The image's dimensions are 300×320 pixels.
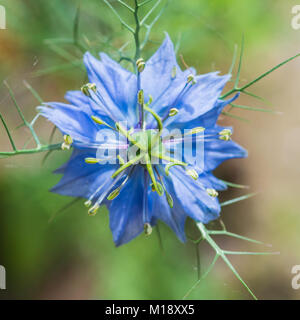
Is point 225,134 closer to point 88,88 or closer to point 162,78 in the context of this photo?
point 162,78

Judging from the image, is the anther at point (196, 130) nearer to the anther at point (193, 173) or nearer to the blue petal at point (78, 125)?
the anther at point (193, 173)

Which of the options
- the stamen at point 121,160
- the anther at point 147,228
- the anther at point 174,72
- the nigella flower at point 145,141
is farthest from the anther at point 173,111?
the anther at point 147,228

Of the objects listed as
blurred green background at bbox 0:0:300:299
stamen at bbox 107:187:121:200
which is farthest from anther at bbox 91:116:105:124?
blurred green background at bbox 0:0:300:299

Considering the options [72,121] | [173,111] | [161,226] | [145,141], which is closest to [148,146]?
[145,141]
